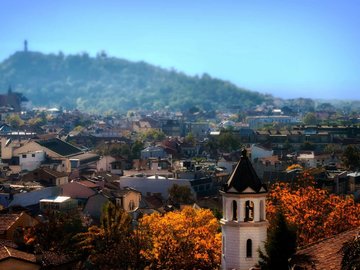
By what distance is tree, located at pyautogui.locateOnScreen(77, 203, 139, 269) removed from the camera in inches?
1034

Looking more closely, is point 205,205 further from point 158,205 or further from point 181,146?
point 181,146

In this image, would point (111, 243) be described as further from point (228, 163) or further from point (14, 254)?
point (228, 163)

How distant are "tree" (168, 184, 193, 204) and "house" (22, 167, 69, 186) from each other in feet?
23.4

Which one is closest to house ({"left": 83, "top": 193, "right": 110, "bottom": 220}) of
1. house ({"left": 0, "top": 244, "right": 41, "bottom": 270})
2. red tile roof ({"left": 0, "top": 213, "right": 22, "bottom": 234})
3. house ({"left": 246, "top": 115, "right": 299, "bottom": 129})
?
red tile roof ({"left": 0, "top": 213, "right": 22, "bottom": 234})

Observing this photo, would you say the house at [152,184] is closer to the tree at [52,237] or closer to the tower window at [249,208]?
the tree at [52,237]

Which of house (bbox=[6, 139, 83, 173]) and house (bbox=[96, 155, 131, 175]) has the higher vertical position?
house (bbox=[6, 139, 83, 173])

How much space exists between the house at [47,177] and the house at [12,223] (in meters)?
19.2

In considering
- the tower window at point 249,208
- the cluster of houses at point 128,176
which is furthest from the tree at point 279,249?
the cluster of houses at point 128,176

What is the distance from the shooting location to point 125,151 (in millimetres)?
86000

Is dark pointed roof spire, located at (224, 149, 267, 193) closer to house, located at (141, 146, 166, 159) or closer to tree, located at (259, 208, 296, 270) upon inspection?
tree, located at (259, 208, 296, 270)

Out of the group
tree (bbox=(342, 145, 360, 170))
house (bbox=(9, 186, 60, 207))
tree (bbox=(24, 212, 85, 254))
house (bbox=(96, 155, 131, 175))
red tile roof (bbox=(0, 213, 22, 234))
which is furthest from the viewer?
house (bbox=(96, 155, 131, 175))

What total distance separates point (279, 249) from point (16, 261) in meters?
8.20

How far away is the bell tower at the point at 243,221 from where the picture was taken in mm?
18781

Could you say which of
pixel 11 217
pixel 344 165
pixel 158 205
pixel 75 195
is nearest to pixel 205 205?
pixel 158 205
